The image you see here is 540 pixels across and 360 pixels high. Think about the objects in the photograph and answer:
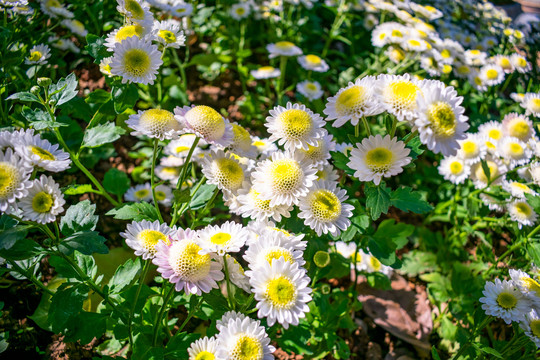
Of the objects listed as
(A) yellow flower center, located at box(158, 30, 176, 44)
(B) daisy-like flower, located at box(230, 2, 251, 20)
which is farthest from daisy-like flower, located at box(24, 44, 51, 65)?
(B) daisy-like flower, located at box(230, 2, 251, 20)

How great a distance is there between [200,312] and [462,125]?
1.35 metres

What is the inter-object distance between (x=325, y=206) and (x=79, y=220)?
3.28 feet

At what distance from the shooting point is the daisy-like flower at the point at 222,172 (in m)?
1.74

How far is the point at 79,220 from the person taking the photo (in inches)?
63.0

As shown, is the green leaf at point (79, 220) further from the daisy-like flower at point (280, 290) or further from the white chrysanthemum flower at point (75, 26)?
the white chrysanthemum flower at point (75, 26)

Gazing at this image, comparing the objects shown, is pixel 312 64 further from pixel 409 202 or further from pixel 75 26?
pixel 409 202

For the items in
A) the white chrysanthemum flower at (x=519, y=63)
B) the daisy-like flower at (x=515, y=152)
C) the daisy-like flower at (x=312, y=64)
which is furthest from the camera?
the white chrysanthemum flower at (x=519, y=63)

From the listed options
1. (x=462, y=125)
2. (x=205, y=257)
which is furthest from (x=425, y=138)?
(x=205, y=257)

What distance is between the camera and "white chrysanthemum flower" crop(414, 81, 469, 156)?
1.44 metres

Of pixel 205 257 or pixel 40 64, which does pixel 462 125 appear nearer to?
pixel 205 257

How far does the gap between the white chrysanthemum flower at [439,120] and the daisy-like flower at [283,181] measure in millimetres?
466

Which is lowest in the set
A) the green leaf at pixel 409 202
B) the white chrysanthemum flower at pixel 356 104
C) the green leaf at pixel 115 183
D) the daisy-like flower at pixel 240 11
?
the green leaf at pixel 115 183

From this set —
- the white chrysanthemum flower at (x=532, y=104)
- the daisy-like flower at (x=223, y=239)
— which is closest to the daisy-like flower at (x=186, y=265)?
the daisy-like flower at (x=223, y=239)

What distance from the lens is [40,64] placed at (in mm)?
2449
